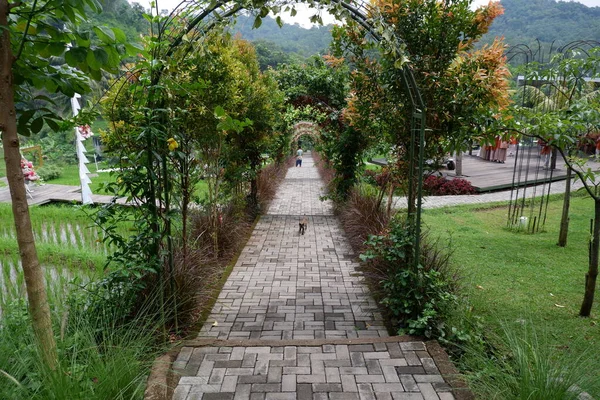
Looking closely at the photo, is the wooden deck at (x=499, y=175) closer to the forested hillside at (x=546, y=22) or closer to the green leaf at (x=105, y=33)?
the green leaf at (x=105, y=33)

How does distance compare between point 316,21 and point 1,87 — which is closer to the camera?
point 1,87

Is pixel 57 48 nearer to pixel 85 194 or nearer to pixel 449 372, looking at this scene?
pixel 449 372

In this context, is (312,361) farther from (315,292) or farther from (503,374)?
(315,292)

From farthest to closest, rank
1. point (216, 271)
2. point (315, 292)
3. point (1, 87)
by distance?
1. point (216, 271)
2. point (315, 292)
3. point (1, 87)

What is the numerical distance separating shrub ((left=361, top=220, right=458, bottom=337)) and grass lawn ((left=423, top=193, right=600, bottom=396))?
0.43 m

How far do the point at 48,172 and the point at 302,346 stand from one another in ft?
57.8

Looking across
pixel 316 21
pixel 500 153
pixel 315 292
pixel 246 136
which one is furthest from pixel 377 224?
pixel 500 153

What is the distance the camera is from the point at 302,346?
310 centimetres

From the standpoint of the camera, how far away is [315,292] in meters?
4.53

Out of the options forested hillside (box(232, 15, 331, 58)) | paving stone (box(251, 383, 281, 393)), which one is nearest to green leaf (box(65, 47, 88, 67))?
paving stone (box(251, 383, 281, 393))

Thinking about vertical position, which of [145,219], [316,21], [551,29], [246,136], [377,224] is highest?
[551,29]

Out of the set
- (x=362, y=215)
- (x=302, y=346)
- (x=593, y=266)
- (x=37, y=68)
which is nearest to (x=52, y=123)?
(x=37, y=68)

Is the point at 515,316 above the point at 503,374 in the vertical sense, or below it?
below

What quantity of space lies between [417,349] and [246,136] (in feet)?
18.9
